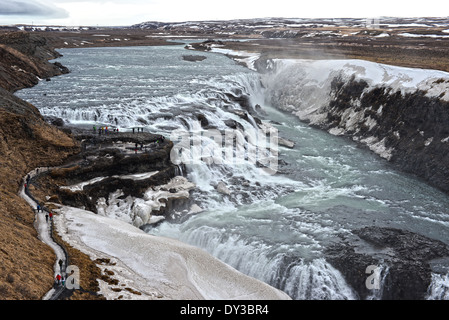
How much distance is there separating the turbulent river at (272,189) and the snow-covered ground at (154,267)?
2.35 metres

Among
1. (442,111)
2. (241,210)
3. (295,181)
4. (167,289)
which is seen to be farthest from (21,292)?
(442,111)


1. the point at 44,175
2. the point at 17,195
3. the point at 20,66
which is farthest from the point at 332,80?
the point at 20,66

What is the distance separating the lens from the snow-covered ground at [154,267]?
1433cm

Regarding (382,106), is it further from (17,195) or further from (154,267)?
(17,195)

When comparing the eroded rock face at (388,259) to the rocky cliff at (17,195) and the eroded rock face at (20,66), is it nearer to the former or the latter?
the rocky cliff at (17,195)

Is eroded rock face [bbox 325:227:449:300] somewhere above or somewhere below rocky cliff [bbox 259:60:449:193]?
below

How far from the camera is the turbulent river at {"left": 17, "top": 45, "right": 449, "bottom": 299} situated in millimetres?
18453

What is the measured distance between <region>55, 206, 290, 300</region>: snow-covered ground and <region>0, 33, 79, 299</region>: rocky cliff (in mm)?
1823

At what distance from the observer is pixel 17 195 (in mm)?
19312

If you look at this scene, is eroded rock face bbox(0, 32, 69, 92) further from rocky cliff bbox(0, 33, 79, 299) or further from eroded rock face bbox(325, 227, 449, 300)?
eroded rock face bbox(325, 227, 449, 300)

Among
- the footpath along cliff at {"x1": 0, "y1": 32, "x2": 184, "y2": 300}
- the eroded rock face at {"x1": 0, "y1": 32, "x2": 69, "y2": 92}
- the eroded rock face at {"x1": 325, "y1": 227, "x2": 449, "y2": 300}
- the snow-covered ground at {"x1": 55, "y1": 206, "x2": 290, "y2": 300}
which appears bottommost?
the eroded rock face at {"x1": 325, "y1": 227, "x2": 449, "y2": 300}

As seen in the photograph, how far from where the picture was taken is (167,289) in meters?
14.3

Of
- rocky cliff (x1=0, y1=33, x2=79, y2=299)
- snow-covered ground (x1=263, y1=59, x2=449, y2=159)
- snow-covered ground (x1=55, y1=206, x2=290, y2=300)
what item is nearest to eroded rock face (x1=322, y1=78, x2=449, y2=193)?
snow-covered ground (x1=263, y1=59, x2=449, y2=159)

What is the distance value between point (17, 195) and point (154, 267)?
29.1ft
